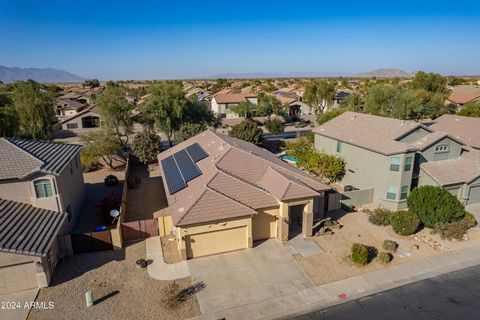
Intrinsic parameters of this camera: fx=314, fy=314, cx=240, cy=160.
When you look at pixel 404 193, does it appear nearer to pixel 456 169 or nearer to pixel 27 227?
pixel 456 169

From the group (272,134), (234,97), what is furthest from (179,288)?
(234,97)

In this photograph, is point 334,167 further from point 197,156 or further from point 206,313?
point 206,313

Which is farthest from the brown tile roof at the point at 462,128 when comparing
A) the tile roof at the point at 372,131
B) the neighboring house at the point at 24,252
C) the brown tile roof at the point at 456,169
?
the neighboring house at the point at 24,252

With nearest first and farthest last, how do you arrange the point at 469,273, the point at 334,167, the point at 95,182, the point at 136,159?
the point at 469,273 < the point at 334,167 < the point at 95,182 < the point at 136,159

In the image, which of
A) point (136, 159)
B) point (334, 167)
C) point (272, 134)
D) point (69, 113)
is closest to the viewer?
point (334, 167)

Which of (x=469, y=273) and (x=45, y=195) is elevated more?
(x=45, y=195)

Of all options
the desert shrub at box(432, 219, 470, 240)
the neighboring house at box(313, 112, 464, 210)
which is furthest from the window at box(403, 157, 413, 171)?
the desert shrub at box(432, 219, 470, 240)
